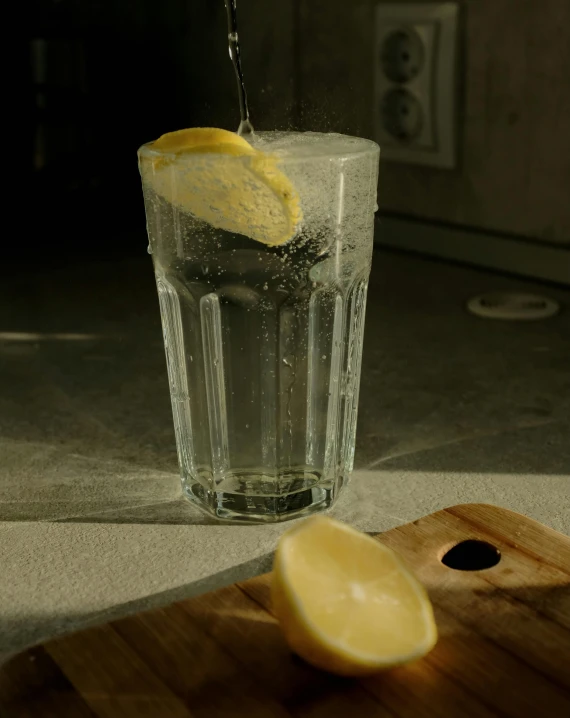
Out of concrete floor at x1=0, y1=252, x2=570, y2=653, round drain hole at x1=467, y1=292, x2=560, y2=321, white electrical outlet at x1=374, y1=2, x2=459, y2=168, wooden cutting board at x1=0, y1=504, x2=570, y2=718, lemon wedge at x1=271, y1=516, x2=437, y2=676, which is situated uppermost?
white electrical outlet at x1=374, y1=2, x2=459, y2=168

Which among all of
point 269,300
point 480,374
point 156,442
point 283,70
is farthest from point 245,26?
point 269,300

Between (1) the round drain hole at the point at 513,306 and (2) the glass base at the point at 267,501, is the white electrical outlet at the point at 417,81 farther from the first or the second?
(2) the glass base at the point at 267,501

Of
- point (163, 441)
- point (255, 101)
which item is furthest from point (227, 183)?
point (255, 101)

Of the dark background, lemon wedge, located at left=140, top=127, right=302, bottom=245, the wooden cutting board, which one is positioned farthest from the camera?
the dark background

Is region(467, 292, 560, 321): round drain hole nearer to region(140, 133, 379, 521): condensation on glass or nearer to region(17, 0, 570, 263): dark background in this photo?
region(17, 0, 570, 263): dark background

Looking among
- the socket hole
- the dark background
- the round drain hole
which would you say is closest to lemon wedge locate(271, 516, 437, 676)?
the round drain hole

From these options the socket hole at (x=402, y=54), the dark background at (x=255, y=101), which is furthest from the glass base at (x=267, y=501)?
the socket hole at (x=402, y=54)
